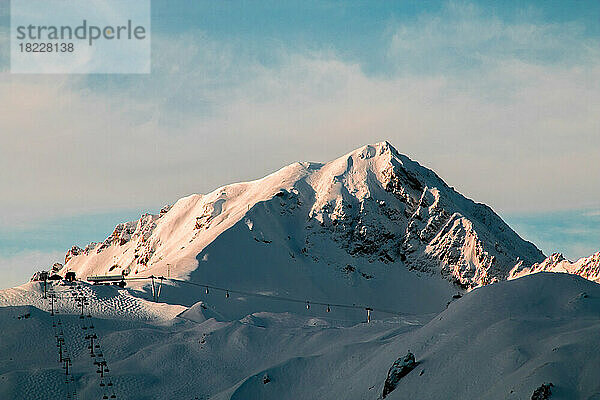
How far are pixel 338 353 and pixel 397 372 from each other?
37.0 ft

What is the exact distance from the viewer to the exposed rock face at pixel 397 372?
33.1 m

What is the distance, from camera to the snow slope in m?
29.5

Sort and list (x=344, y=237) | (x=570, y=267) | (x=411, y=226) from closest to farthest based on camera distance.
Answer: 1. (x=570, y=267)
2. (x=344, y=237)
3. (x=411, y=226)

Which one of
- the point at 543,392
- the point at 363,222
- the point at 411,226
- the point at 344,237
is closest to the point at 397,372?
the point at 543,392

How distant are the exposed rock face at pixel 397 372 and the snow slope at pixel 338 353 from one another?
44cm

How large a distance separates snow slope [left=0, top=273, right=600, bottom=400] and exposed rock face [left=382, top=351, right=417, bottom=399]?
0.44 m

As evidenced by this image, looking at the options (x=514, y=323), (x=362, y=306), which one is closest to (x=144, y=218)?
(x=362, y=306)

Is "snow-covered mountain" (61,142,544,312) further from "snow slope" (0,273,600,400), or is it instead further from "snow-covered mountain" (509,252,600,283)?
"snow slope" (0,273,600,400)

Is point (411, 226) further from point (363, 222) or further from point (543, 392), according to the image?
point (543, 392)

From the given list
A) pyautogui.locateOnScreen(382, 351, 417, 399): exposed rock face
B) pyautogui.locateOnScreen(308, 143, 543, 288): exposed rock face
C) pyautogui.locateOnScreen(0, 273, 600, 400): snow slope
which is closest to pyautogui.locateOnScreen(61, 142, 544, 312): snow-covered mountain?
pyautogui.locateOnScreen(308, 143, 543, 288): exposed rock face

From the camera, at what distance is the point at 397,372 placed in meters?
33.3

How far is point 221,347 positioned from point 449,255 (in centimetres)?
8609

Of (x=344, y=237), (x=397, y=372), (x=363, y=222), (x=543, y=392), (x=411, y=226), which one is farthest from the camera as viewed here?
(x=411, y=226)

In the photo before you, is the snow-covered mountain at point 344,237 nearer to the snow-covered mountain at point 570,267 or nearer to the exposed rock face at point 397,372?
the snow-covered mountain at point 570,267
